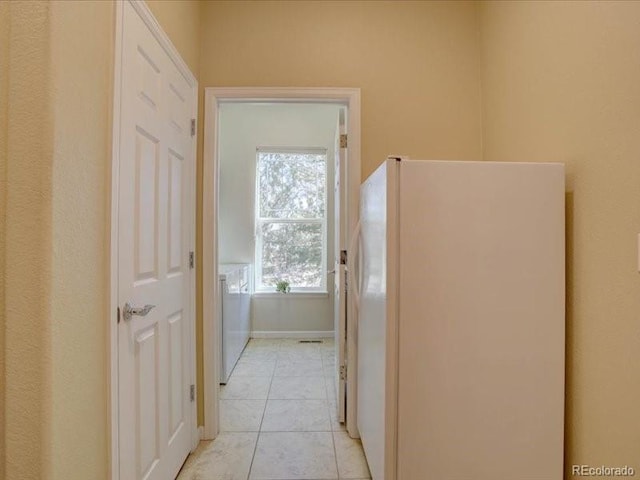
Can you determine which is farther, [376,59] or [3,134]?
[376,59]

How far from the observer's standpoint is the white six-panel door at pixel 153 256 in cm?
120

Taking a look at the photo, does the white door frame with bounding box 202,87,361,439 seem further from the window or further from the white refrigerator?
the window

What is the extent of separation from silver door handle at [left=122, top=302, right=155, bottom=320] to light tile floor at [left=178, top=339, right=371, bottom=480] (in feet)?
3.25

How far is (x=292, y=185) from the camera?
414 cm

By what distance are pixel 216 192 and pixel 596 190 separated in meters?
1.80

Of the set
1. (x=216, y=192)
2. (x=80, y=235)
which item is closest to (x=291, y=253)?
(x=216, y=192)

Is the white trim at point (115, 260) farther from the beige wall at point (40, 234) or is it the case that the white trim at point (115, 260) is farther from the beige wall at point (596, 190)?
the beige wall at point (596, 190)

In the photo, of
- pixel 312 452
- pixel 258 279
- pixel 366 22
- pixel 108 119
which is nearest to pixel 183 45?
pixel 108 119

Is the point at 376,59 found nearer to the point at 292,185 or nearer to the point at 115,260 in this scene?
the point at 115,260

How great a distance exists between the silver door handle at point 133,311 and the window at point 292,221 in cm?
284

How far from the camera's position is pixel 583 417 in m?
1.24

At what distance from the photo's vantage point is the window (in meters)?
4.12

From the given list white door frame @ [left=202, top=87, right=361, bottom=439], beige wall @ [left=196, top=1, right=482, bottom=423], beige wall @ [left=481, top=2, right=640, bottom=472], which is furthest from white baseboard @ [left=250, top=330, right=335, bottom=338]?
beige wall @ [left=481, top=2, right=640, bottom=472]

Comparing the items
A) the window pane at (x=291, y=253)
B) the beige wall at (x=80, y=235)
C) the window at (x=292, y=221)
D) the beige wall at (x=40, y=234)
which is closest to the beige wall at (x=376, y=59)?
the beige wall at (x=80, y=235)
